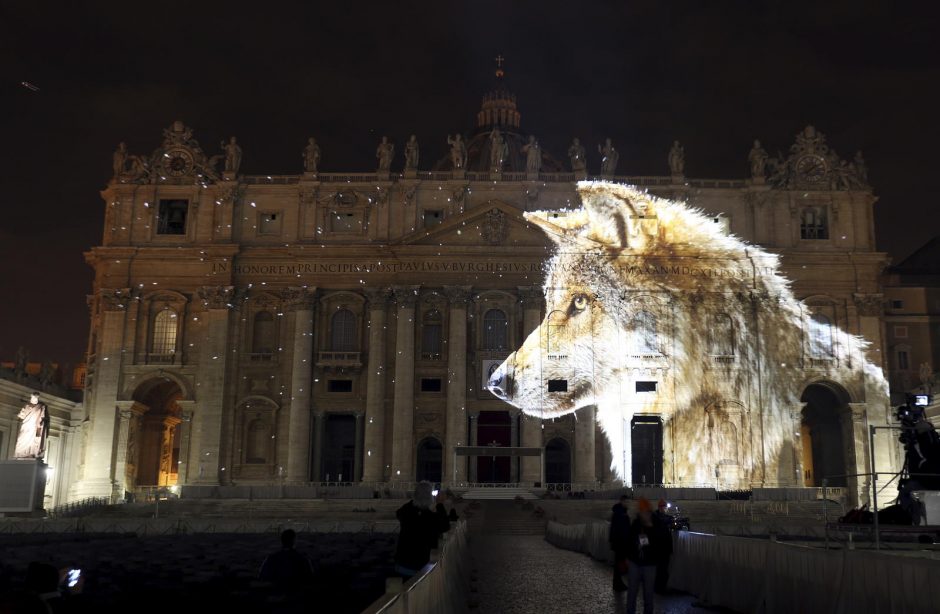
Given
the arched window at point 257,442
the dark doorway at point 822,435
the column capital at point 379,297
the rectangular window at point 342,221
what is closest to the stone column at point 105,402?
the arched window at point 257,442

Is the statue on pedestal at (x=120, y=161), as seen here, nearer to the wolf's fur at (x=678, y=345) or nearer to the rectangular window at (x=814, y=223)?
the wolf's fur at (x=678, y=345)

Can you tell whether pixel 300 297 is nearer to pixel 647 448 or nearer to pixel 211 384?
pixel 211 384

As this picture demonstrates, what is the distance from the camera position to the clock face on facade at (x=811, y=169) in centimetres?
6228

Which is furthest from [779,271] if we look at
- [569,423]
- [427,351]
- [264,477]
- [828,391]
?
[264,477]

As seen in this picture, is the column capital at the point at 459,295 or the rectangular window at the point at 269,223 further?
the rectangular window at the point at 269,223

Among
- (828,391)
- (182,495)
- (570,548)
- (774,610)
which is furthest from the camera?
(828,391)

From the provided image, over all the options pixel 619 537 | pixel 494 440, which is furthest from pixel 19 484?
pixel 619 537

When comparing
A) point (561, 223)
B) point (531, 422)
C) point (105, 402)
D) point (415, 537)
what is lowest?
point (415, 537)

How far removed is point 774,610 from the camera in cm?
1362

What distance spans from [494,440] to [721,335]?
48.7 ft

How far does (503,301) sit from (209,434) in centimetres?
1880

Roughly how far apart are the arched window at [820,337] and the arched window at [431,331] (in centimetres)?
2228

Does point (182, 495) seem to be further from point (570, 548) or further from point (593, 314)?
point (570, 548)

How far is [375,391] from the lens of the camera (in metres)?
58.2
